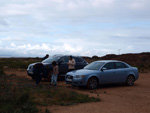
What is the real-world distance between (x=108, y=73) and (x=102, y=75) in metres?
0.45

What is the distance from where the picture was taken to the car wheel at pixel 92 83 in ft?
41.5

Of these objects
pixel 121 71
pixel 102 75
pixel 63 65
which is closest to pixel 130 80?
pixel 121 71

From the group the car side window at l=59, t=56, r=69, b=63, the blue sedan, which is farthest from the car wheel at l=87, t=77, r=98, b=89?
the car side window at l=59, t=56, r=69, b=63

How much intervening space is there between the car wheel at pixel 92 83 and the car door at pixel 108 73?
387 mm

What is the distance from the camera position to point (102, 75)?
516 inches

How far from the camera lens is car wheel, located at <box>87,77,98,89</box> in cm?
1266

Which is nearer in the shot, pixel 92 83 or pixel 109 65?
pixel 92 83

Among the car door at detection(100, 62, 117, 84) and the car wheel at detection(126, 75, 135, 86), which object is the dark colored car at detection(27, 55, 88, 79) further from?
the car wheel at detection(126, 75, 135, 86)

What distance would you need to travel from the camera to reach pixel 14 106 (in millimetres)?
7484

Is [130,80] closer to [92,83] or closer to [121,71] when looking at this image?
[121,71]

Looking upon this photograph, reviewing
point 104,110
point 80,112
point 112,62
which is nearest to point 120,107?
point 104,110

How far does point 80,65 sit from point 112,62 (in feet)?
9.41

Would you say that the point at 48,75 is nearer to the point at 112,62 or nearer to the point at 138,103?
the point at 112,62

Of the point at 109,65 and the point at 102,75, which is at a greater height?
the point at 109,65
